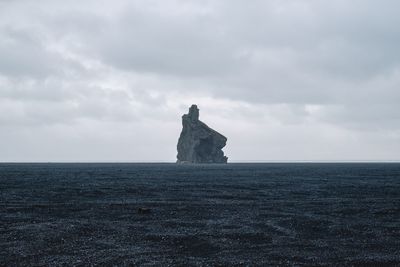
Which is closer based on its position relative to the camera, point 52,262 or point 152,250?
point 52,262

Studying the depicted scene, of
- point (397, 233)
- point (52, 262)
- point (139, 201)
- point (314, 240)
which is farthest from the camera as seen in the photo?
point (139, 201)

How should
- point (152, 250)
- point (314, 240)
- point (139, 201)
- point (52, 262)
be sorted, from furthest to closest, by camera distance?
point (139, 201) < point (314, 240) < point (152, 250) < point (52, 262)

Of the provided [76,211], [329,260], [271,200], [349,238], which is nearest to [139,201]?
[76,211]

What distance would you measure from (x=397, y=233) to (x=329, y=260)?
9705 mm

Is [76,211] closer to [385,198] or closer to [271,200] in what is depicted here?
[271,200]

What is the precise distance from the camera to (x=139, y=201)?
4584cm

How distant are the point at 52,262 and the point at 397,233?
20872 millimetres

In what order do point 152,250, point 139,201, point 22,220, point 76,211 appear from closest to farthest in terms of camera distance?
point 152,250, point 22,220, point 76,211, point 139,201

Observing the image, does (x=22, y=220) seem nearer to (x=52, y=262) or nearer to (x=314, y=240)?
(x=52, y=262)

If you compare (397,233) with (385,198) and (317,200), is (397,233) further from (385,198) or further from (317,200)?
(385,198)

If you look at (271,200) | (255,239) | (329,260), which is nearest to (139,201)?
(271,200)

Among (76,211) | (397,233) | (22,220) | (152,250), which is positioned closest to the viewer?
(152,250)

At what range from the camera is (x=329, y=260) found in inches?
792

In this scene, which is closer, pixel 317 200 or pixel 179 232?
pixel 179 232
